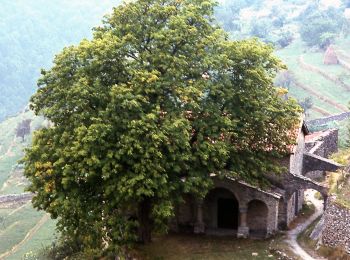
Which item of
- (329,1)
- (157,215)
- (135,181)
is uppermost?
(329,1)

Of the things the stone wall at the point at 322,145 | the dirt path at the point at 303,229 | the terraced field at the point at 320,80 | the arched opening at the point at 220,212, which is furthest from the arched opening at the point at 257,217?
the terraced field at the point at 320,80

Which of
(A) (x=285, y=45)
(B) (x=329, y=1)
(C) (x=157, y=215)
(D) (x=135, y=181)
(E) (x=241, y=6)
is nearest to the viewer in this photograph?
(D) (x=135, y=181)

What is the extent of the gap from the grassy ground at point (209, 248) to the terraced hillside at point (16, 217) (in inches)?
631

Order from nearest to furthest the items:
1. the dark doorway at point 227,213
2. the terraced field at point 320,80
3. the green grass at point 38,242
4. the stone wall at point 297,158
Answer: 1. the stone wall at point 297,158
2. the dark doorway at point 227,213
3. the green grass at point 38,242
4. the terraced field at point 320,80

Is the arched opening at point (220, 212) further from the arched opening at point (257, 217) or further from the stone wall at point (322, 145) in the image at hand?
the stone wall at point (322, 145)

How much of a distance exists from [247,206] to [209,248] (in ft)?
12.6

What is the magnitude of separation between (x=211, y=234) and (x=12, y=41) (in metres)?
166

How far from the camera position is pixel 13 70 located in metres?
169

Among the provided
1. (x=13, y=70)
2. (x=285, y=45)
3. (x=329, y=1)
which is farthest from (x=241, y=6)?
(x=13, y=70)

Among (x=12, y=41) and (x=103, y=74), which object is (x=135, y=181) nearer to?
(x=103, y=74)

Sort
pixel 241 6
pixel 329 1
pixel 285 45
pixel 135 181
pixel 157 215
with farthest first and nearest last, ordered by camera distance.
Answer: pixel 241 6
pixel 329 1
pixel 285 45
pixel 157 215
pixel 135 181

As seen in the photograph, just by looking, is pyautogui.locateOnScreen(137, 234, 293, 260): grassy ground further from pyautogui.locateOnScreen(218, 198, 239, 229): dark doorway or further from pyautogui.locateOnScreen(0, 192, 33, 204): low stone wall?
pyautogui.locateOnScreen(0, 192, 33, 204): low stone wall

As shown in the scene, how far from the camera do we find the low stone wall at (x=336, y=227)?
1025 inches

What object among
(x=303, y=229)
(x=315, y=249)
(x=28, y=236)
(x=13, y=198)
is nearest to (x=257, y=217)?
(x=303, y=229)
